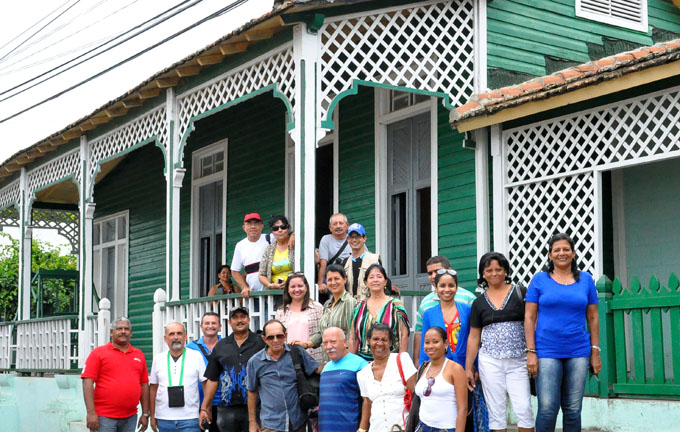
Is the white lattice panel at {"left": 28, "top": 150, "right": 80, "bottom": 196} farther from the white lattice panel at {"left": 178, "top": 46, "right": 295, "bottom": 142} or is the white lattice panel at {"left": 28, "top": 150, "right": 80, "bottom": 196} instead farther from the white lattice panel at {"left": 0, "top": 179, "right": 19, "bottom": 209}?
the white lattice panel at {"left": 178, "top": 46, "right": 295, "bottom": 142}

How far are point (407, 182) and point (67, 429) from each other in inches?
251

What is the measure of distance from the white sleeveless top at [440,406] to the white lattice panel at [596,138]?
3.55 metres

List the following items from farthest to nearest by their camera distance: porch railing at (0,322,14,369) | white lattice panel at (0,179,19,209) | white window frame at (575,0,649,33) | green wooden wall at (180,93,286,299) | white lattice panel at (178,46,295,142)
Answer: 1. white lattice panel at (0,179,19,209)
2. porch railing at (0,322,14,369)
3. green wooden wall at (180,93,286,299)
4. white window frame at (575,0,649,33)
5. white lattice panel at (178,46,295,142)

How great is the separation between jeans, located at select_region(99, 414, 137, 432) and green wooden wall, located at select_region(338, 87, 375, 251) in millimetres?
4118

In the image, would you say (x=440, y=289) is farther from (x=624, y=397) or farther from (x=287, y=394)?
(x=624, y=397)

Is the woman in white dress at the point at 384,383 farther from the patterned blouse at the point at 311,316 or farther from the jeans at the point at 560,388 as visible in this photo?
the patterned blouse at the point at 311,316

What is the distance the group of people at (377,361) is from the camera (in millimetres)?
6961

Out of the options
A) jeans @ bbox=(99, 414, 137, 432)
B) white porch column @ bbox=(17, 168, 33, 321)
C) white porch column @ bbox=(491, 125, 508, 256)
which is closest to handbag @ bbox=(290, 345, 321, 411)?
jeans @ bbox=(99, 414, 137, 432)

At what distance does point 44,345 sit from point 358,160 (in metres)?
6.53

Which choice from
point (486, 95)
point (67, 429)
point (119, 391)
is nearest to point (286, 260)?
point (119, 391)

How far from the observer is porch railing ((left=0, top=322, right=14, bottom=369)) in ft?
57.1

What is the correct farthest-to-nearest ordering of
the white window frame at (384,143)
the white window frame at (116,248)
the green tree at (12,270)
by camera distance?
the green tree at (12,270), the white window frame at (116,248), the white window frame at (384,143)

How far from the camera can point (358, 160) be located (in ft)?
41.6

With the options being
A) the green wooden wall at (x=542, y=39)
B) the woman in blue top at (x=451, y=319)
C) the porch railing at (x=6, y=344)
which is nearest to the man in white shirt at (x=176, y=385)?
the woman in blue top at (x=451, y=319)
